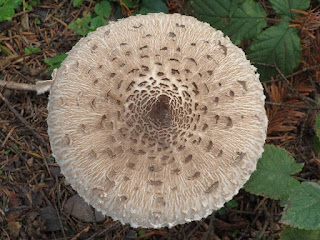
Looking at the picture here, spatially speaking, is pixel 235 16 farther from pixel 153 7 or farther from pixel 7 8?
pixel 7 8

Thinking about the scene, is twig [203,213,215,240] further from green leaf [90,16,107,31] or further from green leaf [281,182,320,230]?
green leaf [90,16,107,31]

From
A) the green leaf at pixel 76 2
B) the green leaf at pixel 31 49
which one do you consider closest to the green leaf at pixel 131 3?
the green leaf at pixel 76 2

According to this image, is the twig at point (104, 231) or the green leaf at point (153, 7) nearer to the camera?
the twig at point (104, 231)

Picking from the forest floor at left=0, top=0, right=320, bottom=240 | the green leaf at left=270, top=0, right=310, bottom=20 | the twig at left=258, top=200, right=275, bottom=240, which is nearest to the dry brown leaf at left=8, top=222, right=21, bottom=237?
the forest floor at left=0, top=0, right=320, bottom=240

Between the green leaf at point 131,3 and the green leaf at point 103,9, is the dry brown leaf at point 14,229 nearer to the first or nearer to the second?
the green leaf at point 103,9

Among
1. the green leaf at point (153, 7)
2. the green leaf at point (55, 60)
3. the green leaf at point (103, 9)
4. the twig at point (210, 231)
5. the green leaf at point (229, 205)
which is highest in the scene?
the green leaf at point (153, 7)
